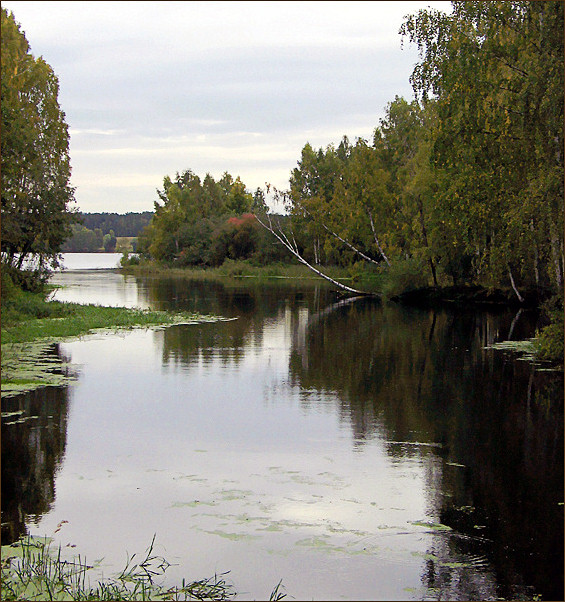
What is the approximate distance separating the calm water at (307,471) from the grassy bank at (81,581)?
0.59 ft

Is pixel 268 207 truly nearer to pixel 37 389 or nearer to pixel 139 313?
pixel 139 313

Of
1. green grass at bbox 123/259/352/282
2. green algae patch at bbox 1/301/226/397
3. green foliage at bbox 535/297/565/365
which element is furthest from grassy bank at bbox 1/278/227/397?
green grass at bbox 123/259/352/282

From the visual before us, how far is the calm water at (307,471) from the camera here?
8008mm

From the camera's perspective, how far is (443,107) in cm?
2500

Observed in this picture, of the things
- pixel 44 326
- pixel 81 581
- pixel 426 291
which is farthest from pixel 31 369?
pixel 426 291

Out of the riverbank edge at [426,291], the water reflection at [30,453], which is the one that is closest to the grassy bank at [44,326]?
the water reflection at [30,453]

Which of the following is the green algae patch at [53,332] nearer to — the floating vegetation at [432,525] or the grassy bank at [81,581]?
the grassy bank at [81,581]

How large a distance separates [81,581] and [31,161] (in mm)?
24037

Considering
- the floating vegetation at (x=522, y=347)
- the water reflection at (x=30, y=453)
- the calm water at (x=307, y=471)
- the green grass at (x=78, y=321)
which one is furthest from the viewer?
the green grass at (x=78, y=321)

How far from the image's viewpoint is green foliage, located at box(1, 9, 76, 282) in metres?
27.5

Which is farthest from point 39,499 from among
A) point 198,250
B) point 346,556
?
point 198,250

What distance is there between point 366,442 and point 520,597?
5649 mm

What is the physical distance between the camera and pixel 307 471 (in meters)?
11.2

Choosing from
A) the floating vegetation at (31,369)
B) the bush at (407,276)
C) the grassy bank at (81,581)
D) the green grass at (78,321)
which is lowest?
the grassy bank at (81,581)
